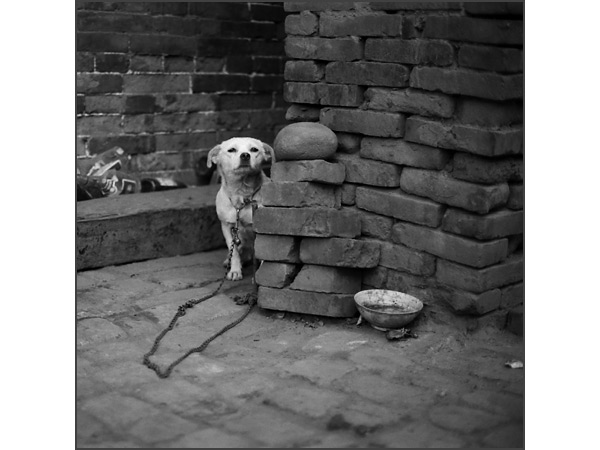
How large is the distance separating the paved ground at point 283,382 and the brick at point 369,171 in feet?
2.76

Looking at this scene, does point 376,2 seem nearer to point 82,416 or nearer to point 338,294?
point 338,294

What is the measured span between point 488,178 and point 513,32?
0.77m

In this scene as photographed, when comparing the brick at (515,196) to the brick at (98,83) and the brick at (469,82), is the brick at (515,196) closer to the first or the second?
the brick at (469,82)

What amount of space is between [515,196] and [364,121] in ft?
3.21

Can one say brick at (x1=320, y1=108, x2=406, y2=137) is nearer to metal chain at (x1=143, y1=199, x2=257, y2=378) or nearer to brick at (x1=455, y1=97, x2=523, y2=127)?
brick at (x1=455, y1=97, x2=523, y2=127)

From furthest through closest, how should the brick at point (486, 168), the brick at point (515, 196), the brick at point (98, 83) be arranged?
the brick at point (98, 83) < the brick at point (515, 196) < the brick at point (486, 168)

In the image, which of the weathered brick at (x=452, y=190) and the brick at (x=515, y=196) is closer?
the weathered brick at (x=452, y=190)

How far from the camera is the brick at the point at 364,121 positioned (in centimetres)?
465

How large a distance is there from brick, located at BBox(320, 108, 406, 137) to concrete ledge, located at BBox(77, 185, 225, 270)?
5.42 ft

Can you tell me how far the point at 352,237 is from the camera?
16.0 ft

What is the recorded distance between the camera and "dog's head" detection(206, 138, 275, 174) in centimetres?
543

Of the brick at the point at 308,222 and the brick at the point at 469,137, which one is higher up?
the brick at the point at 469,137

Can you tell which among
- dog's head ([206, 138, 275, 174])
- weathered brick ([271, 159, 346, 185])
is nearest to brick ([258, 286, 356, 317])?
weathered brick ([271, 159, 346, 185])

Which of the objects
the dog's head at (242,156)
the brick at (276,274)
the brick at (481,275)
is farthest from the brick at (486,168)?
the dog's head at (242,156)
